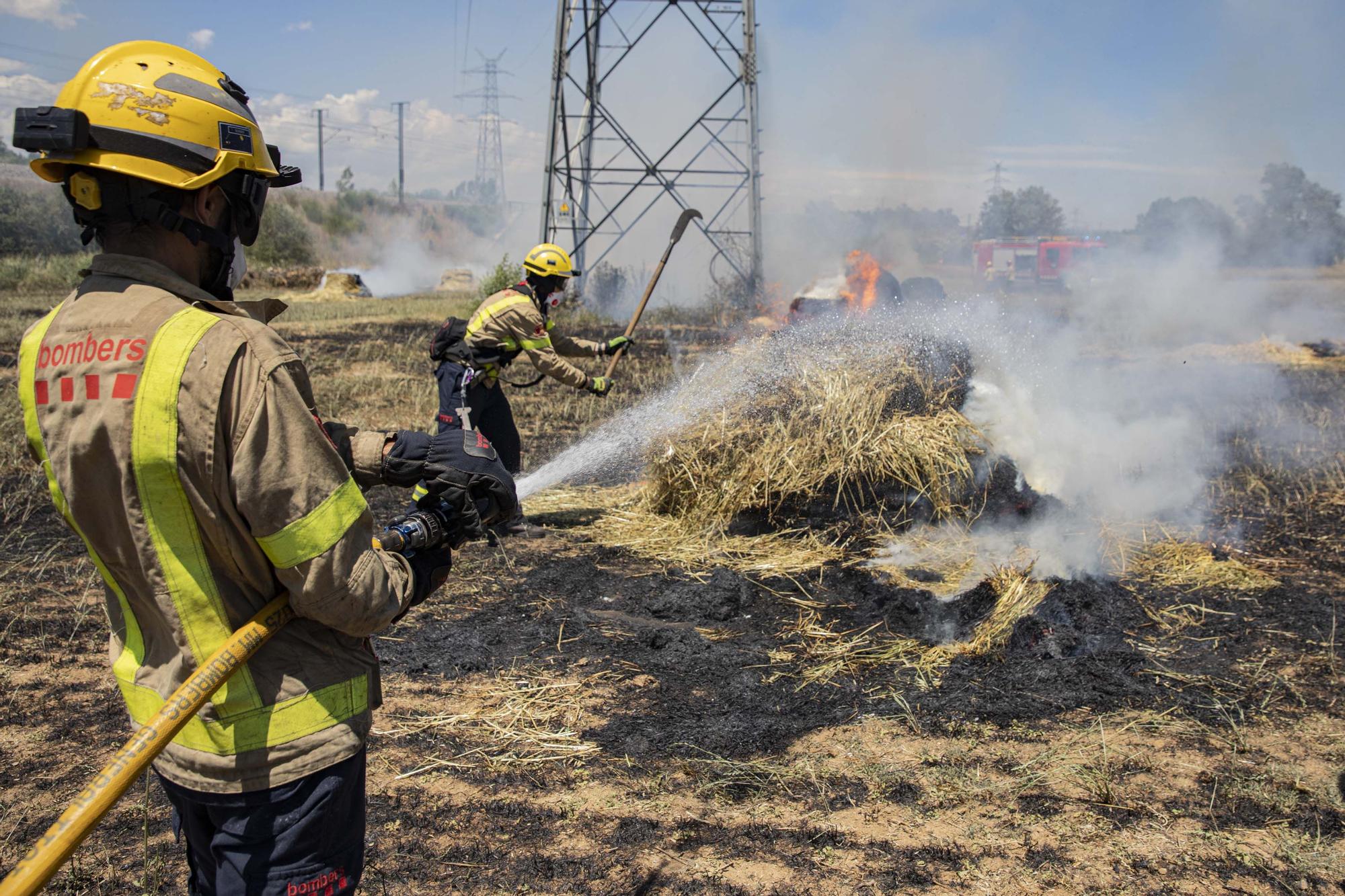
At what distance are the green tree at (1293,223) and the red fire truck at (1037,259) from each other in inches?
180

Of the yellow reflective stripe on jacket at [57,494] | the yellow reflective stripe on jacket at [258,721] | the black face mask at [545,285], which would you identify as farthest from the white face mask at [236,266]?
the black face mask at [545,285]

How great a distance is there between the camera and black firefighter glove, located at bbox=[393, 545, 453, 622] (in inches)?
Result: 70.7

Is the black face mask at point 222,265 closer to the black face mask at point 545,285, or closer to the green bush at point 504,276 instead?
the black face mask at point 545,285

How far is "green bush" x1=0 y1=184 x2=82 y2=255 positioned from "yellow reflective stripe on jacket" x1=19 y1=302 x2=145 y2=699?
35.0m

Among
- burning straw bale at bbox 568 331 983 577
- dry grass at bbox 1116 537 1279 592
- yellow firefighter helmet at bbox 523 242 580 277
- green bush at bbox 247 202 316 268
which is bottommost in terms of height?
dry grass at bbox 1116 537 1279 592

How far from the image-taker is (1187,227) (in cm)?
2619

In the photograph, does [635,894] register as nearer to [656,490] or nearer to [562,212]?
[656,490]

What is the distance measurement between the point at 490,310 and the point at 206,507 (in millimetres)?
4989

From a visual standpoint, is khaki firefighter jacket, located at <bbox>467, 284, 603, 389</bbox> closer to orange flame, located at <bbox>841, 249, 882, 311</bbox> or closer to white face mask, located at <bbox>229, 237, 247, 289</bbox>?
white face mask, located at <bbox>229, 237, 247, 289</bbox>

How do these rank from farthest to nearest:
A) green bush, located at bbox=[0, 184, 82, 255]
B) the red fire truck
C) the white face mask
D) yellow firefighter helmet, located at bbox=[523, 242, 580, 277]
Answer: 1. green bush, located at bbox=[0, 184, 82, 255]
2. the red fire truck
3. yellow firefighter helmet, located at bbox=[523, 242, 580, 277]
4. the white face mask

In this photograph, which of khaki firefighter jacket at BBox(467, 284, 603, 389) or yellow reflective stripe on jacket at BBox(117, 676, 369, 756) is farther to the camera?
khaki firefighter jacket at BBox(467, 284, 603, 389)

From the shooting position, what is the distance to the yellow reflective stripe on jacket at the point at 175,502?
142 centimetres

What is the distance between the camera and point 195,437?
1.43 meters

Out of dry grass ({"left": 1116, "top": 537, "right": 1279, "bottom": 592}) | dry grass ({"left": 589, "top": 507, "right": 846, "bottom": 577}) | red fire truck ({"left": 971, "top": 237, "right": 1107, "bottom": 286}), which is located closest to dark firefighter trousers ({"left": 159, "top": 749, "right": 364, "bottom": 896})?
dry grass ({"left": 589, "top": 507, "right": 846, "bottom": 577})
